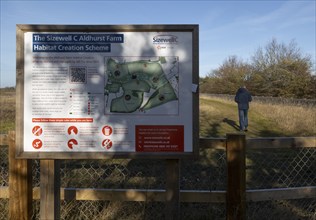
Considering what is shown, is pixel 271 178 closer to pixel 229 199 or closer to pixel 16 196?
pixel 229 199

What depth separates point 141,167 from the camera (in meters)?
7.54

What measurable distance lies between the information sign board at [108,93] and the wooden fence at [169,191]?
32cm

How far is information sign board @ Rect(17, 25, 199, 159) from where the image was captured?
11.1ft

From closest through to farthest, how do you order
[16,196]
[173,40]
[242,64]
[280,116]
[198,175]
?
[173,40] < [16,196] < [198,175] < [280,116] < [242,64]

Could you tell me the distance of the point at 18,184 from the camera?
145 inches

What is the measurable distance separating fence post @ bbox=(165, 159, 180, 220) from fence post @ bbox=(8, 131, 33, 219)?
4.68ft

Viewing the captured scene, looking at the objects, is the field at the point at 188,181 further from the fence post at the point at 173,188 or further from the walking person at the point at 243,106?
the walking person at the point at 243,106

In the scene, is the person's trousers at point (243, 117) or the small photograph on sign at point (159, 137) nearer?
the small photograph on sign at point (159, 137)

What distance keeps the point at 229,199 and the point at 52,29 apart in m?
2.42

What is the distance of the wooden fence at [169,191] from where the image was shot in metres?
3.53

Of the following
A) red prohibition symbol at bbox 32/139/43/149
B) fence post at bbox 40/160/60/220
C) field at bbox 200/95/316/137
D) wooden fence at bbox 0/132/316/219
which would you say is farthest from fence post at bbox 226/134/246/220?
field at bbox 200/95/316/137

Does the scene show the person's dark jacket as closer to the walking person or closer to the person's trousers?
the walking person

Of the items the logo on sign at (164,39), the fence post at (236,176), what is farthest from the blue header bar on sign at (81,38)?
the fence post at (236,176)

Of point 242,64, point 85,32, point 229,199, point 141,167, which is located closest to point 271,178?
point 141,167
